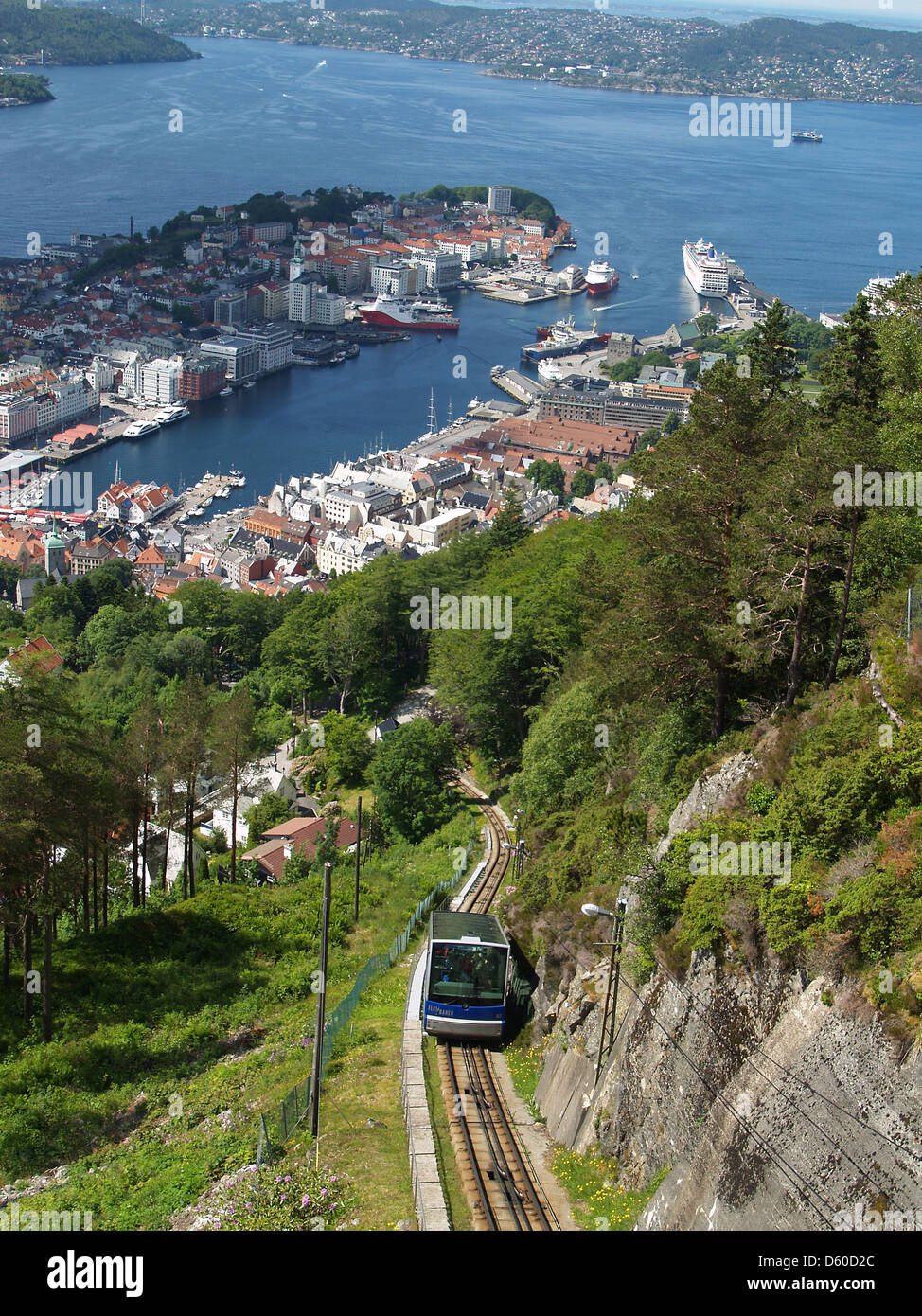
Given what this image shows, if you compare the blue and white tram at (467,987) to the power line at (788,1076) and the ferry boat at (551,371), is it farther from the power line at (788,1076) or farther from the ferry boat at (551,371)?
the ferry boat at (551,371)

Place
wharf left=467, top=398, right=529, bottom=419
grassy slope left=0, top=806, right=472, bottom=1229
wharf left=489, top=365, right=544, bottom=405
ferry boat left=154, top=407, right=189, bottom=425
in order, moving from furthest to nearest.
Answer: wharf left=489, top=365, right=544, bottom=405 < wharf left=467, top=398, right=529, bottom=419 < ferry boat left=154, top=407, right=189, bottom=425 < grassy slope left=0, top=806, right=472, bottom=1229

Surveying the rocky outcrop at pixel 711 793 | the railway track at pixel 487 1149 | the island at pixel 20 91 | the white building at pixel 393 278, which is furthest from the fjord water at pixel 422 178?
the rocky outcrop at pixel 711 793

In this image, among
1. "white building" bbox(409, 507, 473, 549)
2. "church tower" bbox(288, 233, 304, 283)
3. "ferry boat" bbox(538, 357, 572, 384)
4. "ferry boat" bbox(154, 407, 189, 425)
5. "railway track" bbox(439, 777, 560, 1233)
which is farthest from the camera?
"church tower" bbox(288, 233, 304, 283)

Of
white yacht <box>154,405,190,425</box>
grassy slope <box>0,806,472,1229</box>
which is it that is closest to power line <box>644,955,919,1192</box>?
grassy slope <box>0,806,472,1229</box>

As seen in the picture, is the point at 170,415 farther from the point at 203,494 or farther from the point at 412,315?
the point at 412,315

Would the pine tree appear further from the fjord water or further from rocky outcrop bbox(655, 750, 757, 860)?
the fjord water

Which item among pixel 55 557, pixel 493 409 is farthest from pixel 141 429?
pixel 493 409
